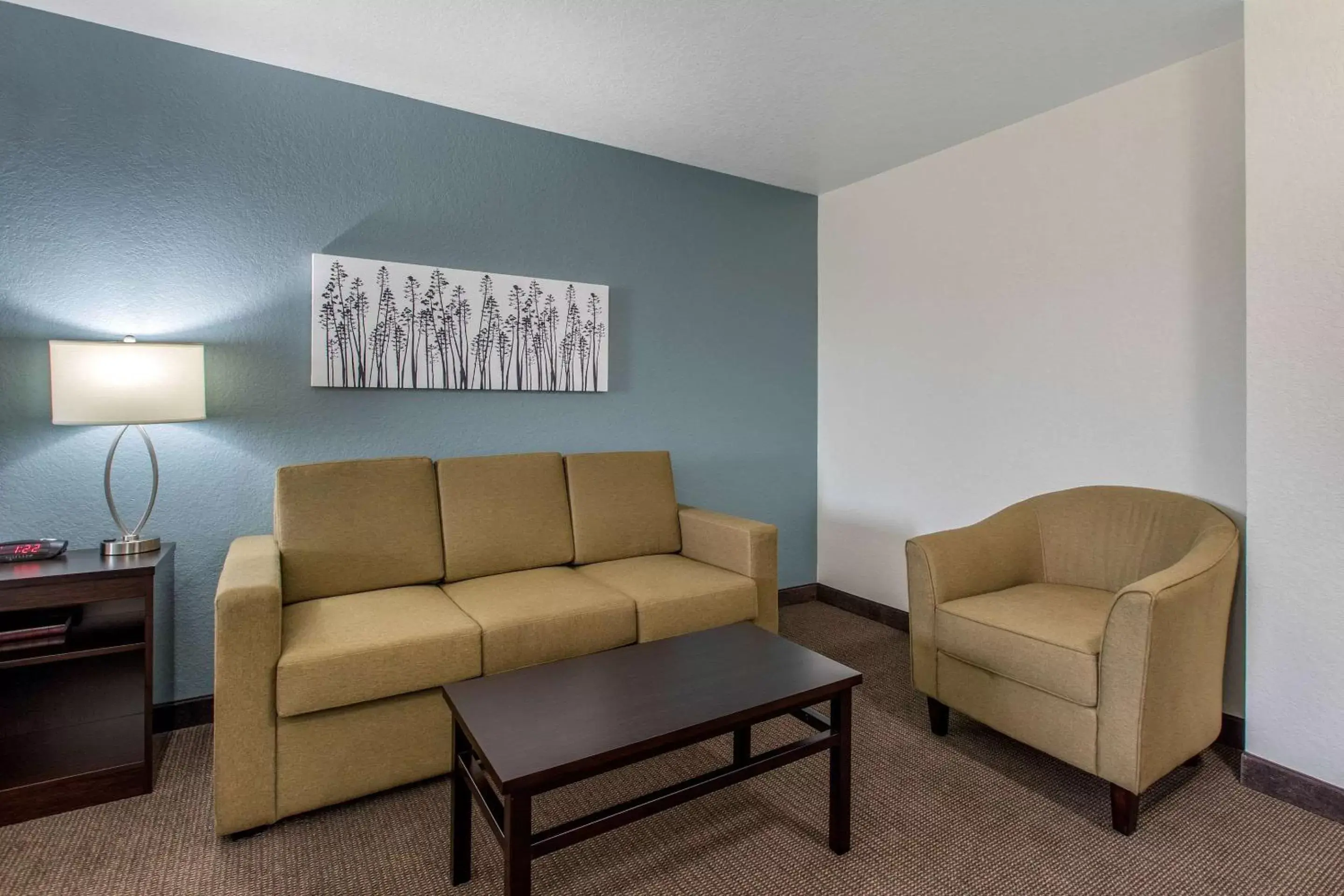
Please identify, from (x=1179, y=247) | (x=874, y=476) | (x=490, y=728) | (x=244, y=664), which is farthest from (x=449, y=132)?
(x=1179, y=247)

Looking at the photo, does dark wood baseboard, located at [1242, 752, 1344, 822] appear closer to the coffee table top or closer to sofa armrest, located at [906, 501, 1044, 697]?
sofa armrest, located at [906, 501, 1044, 697]

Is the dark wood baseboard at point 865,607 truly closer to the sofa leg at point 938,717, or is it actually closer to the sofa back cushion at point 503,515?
the sofa leg at point 938,717

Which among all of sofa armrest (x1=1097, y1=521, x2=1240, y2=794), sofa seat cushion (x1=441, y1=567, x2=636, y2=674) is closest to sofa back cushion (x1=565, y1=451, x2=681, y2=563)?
sofa seat cushion (x1=441, y1=567, x2=636, y2=674)

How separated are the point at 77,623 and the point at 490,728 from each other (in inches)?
62.2

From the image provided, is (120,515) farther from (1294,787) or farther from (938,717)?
(1294,787)

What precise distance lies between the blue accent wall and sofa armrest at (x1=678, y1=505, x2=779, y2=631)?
0.69 m

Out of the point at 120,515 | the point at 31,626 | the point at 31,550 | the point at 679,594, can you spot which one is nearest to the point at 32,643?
the point at 31,626

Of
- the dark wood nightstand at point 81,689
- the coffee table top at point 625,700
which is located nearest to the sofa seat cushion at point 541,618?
the coffee table top at point 625,700

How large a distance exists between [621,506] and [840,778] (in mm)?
1550

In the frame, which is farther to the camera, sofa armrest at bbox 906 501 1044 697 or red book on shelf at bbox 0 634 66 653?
sofa armrest at bbox 906 501 1044 697

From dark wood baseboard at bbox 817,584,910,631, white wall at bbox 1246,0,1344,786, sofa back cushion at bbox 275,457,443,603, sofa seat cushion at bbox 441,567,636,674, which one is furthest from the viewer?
dark wood baseboard at bbox 817,584,910,631

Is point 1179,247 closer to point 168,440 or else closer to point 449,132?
point 449,132

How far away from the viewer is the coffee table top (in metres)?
1.33

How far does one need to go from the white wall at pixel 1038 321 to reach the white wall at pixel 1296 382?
1.03 ft
